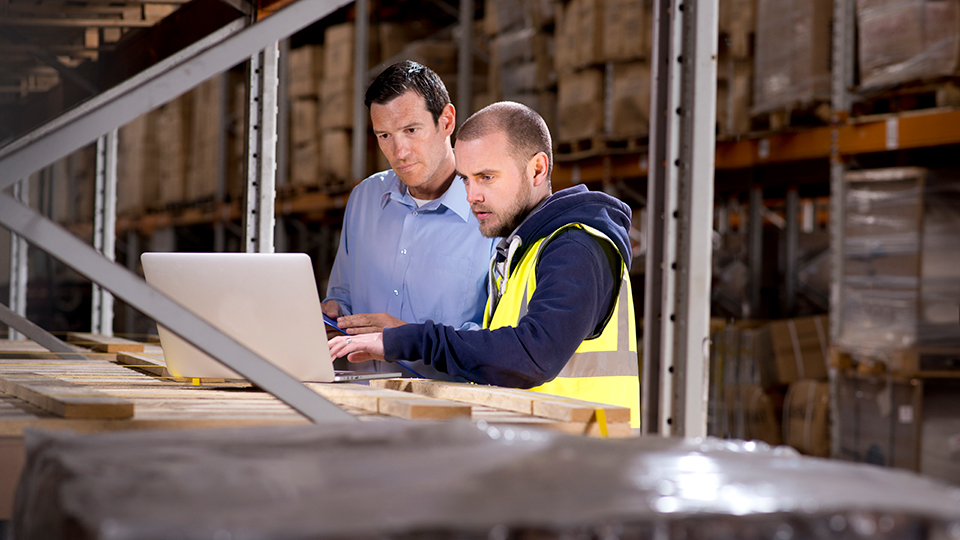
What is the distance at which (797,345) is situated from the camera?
5.78 metres

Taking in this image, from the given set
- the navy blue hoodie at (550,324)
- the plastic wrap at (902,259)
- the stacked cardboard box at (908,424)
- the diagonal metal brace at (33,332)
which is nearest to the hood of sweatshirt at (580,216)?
the navy blue hoodie at (550,324)

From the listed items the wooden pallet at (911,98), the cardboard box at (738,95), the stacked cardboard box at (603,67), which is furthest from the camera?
the stacked cardboard box at (603,67)

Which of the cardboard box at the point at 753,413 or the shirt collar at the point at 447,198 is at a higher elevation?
the shirt collar at the point at 447,198

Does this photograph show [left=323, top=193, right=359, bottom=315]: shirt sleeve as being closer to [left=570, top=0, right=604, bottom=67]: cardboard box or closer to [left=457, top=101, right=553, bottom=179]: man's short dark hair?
[left=457, top=101, right=553, bottom=179]: man's short dark hair

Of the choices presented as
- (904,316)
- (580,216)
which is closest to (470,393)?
(580,216)

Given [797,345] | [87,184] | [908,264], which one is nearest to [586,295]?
[908,264]

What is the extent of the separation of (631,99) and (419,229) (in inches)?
114

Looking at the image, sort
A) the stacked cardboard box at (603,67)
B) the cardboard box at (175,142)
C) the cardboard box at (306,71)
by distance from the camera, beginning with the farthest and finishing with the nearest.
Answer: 1. the cardboard box at (175,142)
2. the cardboard box at (306,71)
3. the stacked cardboard box at (603,67)

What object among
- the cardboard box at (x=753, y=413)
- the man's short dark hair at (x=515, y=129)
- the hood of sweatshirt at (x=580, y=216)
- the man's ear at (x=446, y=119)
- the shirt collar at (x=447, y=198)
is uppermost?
the man's ear at (x=446, y=119)

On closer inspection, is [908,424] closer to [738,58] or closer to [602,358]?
[738,58]

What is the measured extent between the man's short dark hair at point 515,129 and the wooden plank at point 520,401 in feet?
2.57

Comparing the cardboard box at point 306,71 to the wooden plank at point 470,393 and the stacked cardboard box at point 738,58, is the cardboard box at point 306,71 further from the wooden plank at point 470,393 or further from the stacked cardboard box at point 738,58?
the wooden plank at point 470,393

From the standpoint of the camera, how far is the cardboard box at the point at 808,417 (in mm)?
5359

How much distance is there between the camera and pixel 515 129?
2625mm
